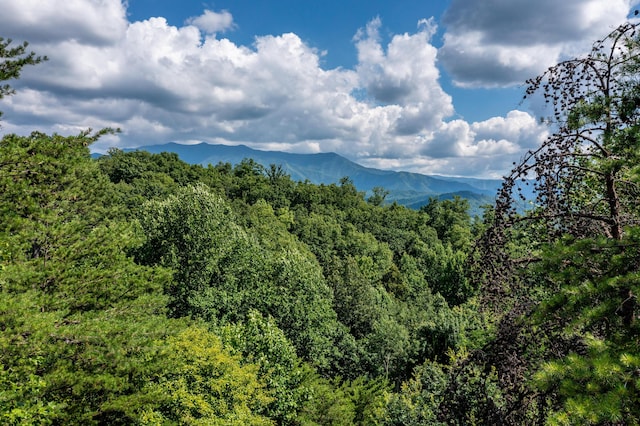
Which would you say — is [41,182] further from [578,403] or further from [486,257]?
[578,403]

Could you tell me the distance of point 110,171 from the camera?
5616 cm

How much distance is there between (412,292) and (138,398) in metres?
41.3

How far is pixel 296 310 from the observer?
2241 cm

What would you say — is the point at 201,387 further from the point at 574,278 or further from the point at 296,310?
the point at 574,278

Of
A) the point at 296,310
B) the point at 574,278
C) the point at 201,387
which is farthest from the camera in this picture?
the point at 296,310

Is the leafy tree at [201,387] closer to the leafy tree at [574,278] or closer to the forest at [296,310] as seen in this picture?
the forest at [296,310]

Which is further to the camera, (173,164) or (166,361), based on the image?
(173,164)

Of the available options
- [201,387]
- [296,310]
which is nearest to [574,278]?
[201,387]

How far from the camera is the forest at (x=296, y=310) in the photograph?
14.7 ft

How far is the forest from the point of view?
4477mm

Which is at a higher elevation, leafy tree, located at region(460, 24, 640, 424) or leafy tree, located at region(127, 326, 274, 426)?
leafy tree, located at region(460, 24, 640, 424)

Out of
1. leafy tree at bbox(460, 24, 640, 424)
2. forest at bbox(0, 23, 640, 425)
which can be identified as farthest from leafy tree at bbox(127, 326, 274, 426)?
leafy tree at bbox(460, 24, 640, 424)

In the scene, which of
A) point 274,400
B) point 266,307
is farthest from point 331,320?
point 274,400

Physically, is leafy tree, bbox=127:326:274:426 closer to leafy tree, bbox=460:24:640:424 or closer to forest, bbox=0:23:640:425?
forest, bbox=0:23:640:425
